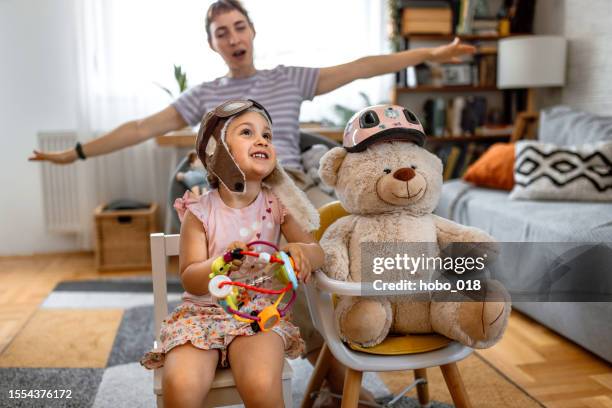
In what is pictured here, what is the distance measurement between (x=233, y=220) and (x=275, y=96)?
776mm

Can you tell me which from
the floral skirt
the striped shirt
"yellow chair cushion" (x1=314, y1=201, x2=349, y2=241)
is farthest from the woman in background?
the floral skirt

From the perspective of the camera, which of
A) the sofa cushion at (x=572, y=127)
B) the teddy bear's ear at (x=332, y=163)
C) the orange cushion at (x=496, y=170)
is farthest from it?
the orange cushion at (x=496, y=170)

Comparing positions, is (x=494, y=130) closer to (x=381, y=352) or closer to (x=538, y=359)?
(x=538, y=359)

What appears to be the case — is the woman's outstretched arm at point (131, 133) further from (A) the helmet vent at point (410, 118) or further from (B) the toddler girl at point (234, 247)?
Answer: (A) the helmet vent at point (410, 118)

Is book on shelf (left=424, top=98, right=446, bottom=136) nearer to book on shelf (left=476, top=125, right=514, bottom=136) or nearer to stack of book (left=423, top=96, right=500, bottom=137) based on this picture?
stack of book (left=423, top=96, right=500, bottom=137)

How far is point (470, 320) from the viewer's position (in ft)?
4.22

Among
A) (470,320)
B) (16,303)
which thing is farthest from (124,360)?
(470,320)

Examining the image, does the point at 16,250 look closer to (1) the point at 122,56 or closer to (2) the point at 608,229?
(1) the point at 122,56

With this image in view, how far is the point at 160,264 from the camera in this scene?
135 centimetres

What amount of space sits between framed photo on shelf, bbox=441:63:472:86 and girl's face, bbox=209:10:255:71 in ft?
6.99

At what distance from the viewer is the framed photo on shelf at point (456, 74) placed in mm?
3814

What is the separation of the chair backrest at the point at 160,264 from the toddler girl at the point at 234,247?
0.07 m

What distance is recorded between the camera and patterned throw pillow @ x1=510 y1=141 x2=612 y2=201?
8.13 ft

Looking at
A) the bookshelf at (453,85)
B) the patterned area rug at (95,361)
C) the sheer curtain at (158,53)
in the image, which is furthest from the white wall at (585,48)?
the patterned area rug at (95,361)
